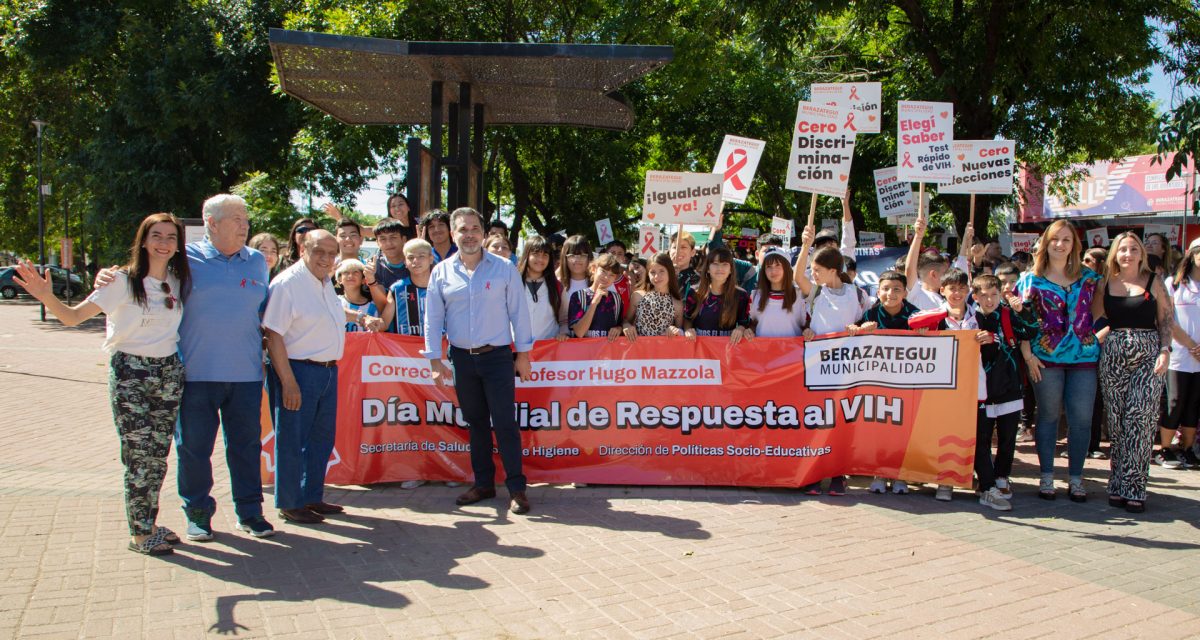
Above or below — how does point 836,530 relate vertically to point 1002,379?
below

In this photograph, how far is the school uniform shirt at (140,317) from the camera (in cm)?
460

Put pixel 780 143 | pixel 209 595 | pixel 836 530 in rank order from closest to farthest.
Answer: pixel 209 595 → pixel 836 530 → pixel 780 143

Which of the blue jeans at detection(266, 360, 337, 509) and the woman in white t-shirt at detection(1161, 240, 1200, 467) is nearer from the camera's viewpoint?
the blue jeans at detection(266, 360, 337, 509)

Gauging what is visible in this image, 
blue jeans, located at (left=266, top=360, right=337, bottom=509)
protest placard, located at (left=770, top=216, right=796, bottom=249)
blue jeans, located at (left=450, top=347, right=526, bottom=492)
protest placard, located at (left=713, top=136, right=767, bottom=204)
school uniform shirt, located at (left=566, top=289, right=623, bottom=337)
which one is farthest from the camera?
protest placard, located at (left=770, top=216, right=796, bottom=249)

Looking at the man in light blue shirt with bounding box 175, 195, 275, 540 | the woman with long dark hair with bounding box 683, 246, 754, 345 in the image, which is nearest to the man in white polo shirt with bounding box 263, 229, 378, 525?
the man in light blue shirt with bounding box 175, 195, 275, 540

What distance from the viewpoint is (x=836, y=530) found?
539 centimetres

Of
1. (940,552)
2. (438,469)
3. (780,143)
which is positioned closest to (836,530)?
(940,552)

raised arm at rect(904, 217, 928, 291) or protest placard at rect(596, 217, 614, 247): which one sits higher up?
protest placard at rect(596, 217, 614, 247)

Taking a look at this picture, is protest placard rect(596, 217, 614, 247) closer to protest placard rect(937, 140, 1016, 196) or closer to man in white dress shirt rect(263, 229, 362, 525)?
protest placard rect(937, 140, 1016, 196)

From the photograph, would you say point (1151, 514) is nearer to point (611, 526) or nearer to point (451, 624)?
point (611, 526)

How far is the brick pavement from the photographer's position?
393 centimetres

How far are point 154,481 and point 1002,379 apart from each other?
18.0 ft

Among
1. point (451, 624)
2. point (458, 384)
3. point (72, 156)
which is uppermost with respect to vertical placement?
point (72, 156)

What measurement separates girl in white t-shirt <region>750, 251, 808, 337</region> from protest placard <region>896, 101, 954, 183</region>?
2374mm
